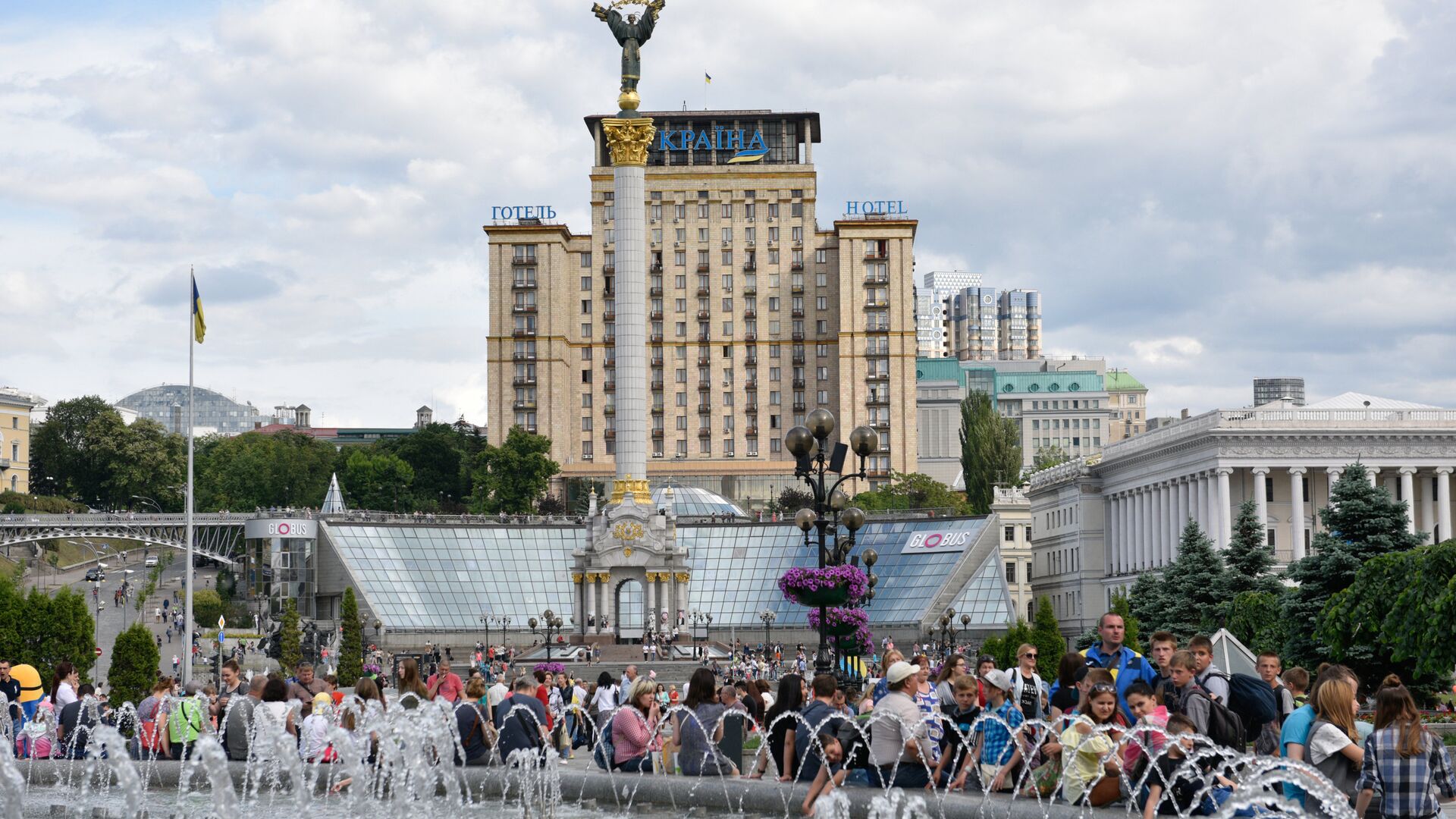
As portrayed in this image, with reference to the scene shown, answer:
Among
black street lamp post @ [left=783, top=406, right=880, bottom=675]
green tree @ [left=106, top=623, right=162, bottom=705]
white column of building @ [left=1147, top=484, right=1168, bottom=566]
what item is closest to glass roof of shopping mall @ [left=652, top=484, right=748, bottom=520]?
white column of building @ [left=1147, top=484, right=1168, bottom=566]

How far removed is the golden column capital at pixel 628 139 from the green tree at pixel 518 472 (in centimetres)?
3228

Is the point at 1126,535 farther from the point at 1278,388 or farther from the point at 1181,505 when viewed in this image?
the point at 1278,388

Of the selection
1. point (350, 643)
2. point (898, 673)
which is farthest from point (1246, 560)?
point (898, 673)

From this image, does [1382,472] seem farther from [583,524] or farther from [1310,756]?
[1310,756]

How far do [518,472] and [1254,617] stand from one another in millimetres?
67430

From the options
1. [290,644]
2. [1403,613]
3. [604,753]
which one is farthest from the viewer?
[290,644]

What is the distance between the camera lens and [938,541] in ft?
314

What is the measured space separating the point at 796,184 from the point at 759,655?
59.3 m

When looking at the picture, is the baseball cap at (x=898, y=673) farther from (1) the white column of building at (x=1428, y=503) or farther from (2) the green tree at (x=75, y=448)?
(2) the green tree at (x=75, y=448)

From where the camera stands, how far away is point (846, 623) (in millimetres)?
29828

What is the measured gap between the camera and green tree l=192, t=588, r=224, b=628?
9150 centimetres

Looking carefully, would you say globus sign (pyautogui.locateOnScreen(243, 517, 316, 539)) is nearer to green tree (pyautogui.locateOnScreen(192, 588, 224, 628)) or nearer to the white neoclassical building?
green tree (pyautogui.locateOnScreen(192, 588, 224, 628))

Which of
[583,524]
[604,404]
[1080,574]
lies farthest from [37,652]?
[604,404]

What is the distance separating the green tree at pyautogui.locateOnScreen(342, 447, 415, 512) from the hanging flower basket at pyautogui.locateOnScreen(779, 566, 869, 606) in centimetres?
9885
